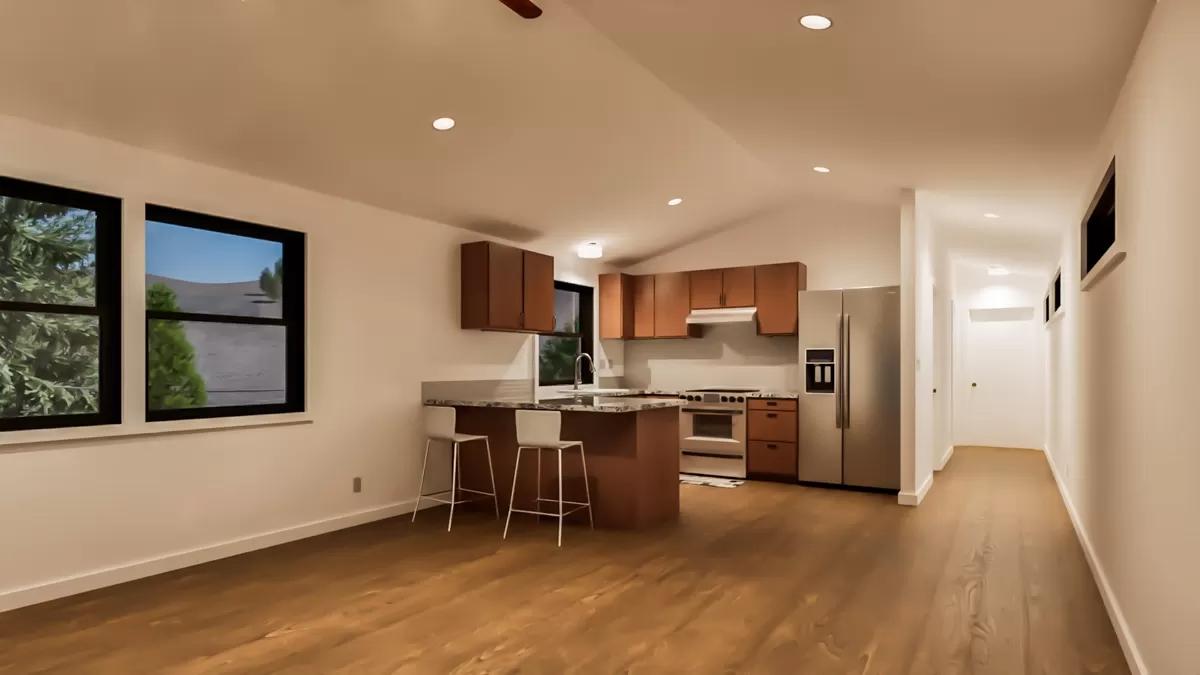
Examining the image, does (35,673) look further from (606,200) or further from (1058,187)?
(1058,187)

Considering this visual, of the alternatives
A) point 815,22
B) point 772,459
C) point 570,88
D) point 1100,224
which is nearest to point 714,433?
point 772,459

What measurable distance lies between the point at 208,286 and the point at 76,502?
4.89 feet

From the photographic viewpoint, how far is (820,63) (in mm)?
3525

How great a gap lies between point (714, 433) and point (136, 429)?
205 inches

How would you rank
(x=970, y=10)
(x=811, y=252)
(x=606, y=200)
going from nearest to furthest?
(x=970, y=10) → (x=606, y=200) → (x=811, y=252)

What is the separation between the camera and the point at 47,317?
3.84 meters

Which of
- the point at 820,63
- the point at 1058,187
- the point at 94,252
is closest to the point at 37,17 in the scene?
the point at 94,252

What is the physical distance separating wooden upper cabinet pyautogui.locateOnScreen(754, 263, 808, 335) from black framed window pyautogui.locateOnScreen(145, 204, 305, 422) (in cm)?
458

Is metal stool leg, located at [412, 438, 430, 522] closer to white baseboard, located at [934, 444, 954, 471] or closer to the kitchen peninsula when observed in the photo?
the kitchen peninsula

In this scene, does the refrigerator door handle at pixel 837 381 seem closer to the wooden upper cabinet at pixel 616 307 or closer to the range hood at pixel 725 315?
the range hood at pixel 725 315

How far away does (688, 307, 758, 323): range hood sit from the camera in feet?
25.5

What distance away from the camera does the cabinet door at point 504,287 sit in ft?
20.1

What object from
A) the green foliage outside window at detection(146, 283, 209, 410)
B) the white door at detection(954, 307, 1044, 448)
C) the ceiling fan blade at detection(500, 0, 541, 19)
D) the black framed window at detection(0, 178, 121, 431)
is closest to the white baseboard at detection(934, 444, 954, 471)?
the white door at detection(954, 307, 1044, 448)

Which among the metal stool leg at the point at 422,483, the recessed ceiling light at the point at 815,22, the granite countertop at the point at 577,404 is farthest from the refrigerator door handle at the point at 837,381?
the recessed ceiling light at the point at 815,22
